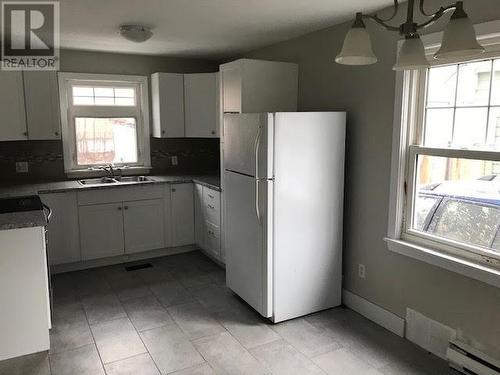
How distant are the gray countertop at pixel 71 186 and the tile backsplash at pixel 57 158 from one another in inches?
8.9

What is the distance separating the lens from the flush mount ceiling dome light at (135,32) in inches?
123

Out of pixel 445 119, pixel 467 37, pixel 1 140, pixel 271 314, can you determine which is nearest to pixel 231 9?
pixel 445 119

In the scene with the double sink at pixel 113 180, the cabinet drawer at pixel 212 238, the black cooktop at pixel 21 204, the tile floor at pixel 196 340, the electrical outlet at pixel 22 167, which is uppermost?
the electrical outlet at pixel 22 167

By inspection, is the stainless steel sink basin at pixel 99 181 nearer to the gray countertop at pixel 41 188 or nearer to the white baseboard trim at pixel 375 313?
the gray countertop at pixel 41 188

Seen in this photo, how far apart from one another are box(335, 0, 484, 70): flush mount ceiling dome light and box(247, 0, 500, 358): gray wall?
3.45 ft

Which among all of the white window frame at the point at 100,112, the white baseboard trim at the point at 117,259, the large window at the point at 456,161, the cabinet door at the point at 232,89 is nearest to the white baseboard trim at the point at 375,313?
the large window at the point at 456,161

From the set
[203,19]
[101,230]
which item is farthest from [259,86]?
[101,230]

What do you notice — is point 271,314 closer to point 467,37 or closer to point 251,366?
point 251,366

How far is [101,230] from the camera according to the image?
409cm

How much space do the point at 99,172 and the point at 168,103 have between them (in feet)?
3.54

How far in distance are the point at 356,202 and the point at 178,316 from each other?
5.21ft

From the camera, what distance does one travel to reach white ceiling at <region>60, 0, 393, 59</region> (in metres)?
2.58

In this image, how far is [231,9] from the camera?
2.70 m

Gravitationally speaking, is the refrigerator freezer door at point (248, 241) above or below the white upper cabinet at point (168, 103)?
below
